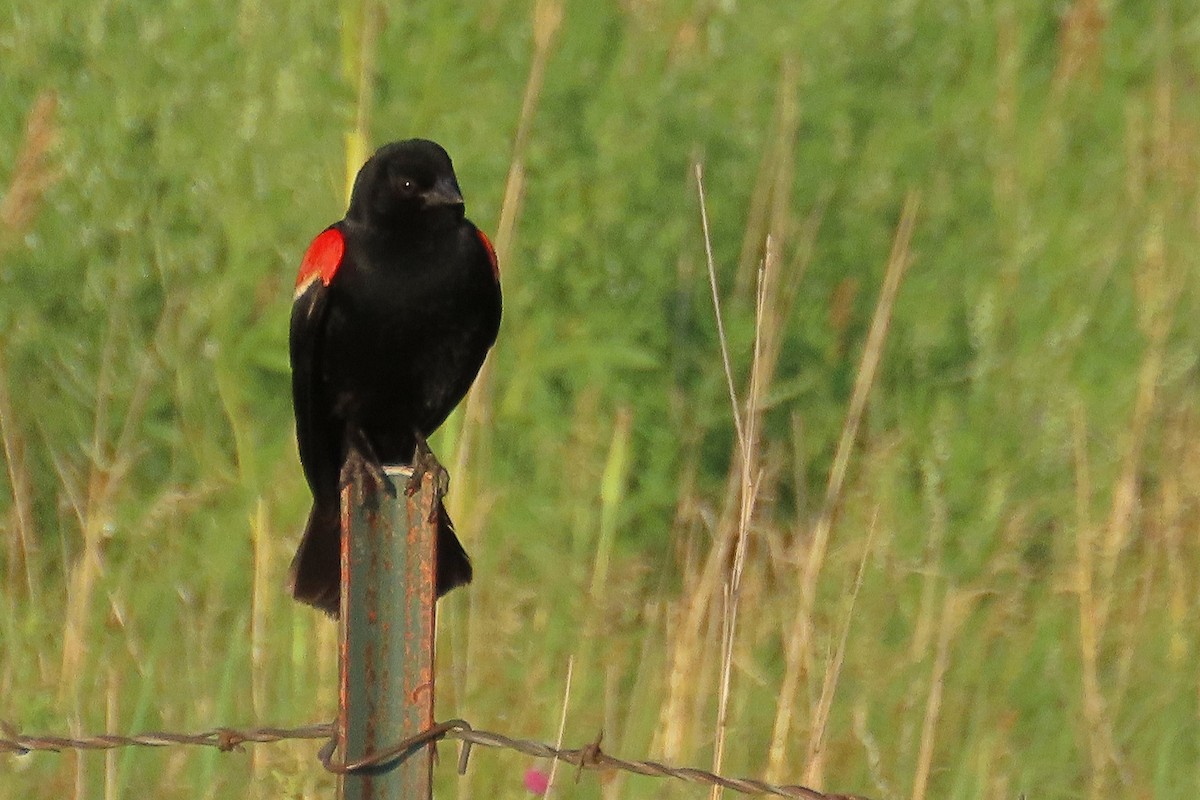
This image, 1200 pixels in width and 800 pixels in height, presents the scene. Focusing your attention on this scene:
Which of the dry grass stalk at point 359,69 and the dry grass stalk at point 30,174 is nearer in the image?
the dry grass stalk at point 359,69

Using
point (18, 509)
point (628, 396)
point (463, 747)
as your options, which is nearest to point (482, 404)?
point (628, 396)

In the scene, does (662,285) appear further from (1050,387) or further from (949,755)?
(949,755)

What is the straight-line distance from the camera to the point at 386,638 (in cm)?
183

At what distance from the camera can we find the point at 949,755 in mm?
3379

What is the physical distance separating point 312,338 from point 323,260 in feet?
0.46

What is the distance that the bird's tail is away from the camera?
9.16ft

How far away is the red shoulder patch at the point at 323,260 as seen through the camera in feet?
10.6

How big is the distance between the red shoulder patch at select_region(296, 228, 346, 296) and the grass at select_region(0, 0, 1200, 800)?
19cm

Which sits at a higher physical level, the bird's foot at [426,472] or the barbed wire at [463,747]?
the bird's foot at [426,472]

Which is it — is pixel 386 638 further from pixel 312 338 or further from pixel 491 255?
pixel 491 255

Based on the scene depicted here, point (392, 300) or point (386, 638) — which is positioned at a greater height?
Result: point (392, 300)

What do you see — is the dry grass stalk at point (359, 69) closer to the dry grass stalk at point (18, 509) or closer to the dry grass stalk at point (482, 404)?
the dry grass stalk at point (482, 404)

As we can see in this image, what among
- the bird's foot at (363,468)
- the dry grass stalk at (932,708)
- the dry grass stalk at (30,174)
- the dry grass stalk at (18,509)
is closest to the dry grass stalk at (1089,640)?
the dry grass stalk at (932,708)

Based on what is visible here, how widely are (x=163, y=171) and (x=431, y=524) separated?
7.58 feet
